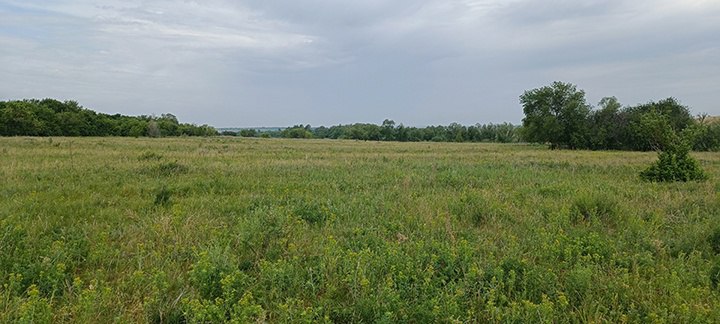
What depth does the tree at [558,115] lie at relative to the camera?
4694cm

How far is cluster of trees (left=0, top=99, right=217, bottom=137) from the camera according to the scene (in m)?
59.8

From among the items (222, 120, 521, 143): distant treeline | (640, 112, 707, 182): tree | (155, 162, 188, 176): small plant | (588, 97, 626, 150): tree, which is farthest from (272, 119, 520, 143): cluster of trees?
(155, 162, 188, 176): small plant

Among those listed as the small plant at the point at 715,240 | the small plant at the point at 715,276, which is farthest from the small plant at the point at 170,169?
the small plant at the point at 715,240

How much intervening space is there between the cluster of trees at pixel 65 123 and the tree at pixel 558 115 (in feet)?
211

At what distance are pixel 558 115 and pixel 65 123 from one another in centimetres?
8279

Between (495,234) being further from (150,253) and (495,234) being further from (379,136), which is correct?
(379,136)

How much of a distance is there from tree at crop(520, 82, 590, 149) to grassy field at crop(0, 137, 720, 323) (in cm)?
4194

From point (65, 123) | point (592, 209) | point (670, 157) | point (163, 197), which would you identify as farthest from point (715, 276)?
point (65, 123)

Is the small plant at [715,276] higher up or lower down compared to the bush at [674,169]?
lower down

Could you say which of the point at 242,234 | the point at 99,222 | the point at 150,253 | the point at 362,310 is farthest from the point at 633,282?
the point at 99,222

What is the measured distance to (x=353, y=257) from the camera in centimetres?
470

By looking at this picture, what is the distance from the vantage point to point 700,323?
331 centimetres

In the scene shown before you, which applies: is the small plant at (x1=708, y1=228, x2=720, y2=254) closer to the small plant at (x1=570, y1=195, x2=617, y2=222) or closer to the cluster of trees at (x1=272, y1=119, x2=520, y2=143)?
the small plant at (x1=570, y1=195, x2=617, y2=222)

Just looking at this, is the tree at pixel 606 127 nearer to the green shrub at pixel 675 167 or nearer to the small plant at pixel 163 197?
the green shrub at pixel 675 167
